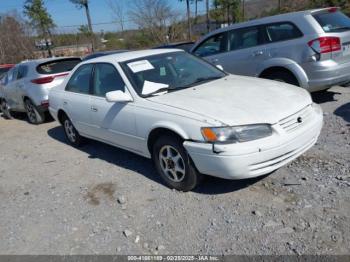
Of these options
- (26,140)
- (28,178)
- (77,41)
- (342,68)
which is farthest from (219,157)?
(77,41)

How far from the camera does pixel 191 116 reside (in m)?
3.58

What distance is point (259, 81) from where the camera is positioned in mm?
4562

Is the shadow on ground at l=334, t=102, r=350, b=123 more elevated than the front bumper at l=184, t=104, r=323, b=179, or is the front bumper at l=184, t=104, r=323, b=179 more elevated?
the front bumper at l=184, t=104, r=323, b=179

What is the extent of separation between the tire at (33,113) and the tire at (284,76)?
17.5 ft

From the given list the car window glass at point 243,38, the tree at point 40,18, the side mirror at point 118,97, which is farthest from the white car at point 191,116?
the tree at point 40,18

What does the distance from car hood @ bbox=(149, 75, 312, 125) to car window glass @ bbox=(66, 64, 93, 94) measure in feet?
5.29

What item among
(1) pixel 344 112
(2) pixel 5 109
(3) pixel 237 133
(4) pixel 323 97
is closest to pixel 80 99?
(3) pixel 237 133

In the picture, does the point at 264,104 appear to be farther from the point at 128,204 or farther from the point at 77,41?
the point at 77,41

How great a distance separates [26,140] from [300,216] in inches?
240

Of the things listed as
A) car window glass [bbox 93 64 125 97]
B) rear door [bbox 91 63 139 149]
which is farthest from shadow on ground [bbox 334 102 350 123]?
car window glass [bbox 93 64 125 97]

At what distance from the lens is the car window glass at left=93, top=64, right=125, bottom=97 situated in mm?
4588

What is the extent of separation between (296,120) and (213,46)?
4457 mm

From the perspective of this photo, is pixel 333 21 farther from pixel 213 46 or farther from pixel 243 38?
pixel 213 46

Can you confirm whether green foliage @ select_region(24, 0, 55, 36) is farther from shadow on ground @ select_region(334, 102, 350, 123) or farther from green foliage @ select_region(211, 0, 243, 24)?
shadow on ground @ select_region(334, 102, 350, 123)
